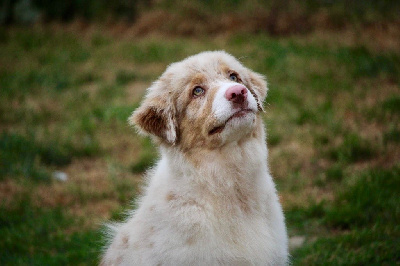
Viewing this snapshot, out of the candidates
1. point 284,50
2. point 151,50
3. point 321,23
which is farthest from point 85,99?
point 321,23

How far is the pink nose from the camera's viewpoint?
350cm

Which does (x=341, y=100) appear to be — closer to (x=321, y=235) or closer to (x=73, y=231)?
(x=321, y=235)

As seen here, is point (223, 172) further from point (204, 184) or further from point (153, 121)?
point (153, 121)

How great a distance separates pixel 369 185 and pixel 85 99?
5.55m

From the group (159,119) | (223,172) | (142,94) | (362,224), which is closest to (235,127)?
(223,172)

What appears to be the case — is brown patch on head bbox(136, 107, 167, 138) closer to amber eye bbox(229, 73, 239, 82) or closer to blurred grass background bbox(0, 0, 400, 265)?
amber eye bbox(229, 73, 239, 82)

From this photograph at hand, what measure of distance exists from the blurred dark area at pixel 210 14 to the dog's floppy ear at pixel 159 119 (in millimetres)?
7514

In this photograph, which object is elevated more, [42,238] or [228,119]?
[228,119]

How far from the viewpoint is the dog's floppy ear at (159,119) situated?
3717 millimetres

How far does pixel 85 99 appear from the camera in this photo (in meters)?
9.20

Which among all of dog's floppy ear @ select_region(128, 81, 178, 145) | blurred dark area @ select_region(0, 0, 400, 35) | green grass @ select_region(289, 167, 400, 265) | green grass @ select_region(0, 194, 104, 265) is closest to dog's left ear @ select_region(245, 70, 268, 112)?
dog's floppy ear @ select_region(128, 81, 178, 145)

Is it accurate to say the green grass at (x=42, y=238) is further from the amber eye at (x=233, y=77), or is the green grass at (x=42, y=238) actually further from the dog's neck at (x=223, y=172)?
the amber eye at (x=233, y=77)

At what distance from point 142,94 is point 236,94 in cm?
594

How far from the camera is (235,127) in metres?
3.56
